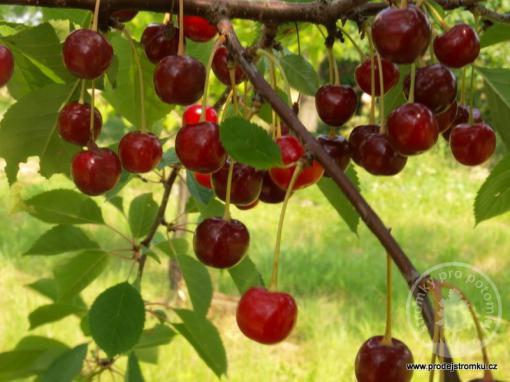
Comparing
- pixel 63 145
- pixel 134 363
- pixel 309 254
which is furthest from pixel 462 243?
pixel 63 145

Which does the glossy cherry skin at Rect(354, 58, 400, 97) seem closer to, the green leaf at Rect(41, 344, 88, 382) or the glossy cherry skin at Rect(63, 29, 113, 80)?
the glossy cherry skin at Rect(63, 29, 113, 80)

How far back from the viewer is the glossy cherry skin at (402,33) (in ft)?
2.38

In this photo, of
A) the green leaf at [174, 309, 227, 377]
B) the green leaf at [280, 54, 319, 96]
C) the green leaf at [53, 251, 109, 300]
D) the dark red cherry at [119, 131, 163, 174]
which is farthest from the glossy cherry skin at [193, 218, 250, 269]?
the green leaf at [53, 251, 109, 300]

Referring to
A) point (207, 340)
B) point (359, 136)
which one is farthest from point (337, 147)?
point (207, 340)

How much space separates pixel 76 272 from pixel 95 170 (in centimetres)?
76

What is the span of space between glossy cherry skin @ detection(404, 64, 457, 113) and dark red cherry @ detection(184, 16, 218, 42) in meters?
0.38

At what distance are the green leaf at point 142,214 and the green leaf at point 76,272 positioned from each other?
0.34 meters

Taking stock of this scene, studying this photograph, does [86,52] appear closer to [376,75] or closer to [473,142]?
[376,75]

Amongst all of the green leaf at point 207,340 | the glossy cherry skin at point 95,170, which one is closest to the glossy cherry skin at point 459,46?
the glossy cherry skin at point 95,170

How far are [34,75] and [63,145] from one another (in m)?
0.14

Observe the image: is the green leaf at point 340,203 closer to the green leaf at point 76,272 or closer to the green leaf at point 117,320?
the green leaf at point 117,320

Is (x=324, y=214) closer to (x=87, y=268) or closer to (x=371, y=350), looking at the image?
(x=87, y=268)

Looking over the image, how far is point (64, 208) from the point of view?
162 cm

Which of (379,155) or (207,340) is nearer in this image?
(379,155)
